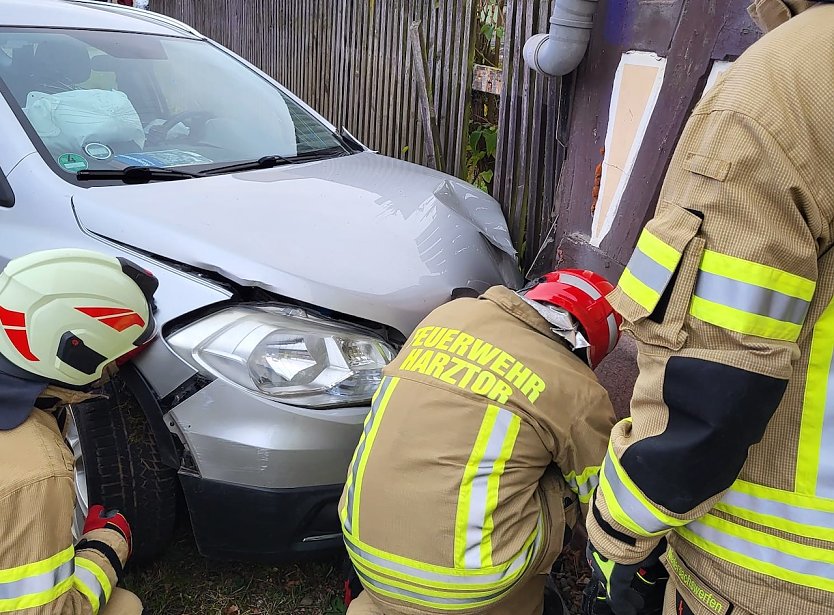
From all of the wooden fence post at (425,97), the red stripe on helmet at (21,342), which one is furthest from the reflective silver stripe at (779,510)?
the wooden fence post at (425,97)

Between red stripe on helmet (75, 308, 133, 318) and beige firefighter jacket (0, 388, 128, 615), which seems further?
red stripe on helmet (75, 308, 133, 318)

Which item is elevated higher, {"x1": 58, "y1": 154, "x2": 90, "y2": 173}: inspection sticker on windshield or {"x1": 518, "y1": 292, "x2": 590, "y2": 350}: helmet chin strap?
{"x1": 58, "y1": 154, "x2": 90, "y2": 173}: inspection sticker on windshield

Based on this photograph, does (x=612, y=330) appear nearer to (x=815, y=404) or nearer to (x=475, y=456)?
(x=475, y=456)

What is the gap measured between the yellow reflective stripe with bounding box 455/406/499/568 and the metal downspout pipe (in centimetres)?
206

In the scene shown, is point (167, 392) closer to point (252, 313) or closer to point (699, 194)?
point (252, 313)

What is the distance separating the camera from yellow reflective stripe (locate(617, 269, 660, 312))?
1112mm

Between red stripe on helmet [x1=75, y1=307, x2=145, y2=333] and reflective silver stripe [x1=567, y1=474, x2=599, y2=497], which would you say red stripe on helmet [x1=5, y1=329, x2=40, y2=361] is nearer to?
red stripe on helmet [x1=75, y1=307, x2=145, y2=333]

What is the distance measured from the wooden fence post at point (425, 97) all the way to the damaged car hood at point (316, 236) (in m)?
2.19

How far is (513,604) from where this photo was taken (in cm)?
200

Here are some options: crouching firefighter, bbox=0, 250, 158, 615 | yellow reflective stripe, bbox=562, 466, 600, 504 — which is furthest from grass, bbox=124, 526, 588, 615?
yellow reflective stripe, bbox=562, 466, 600, 504

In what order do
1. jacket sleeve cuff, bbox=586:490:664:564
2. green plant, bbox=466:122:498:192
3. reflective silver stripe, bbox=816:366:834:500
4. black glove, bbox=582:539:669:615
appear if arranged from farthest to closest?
green plant, bbox=466:122:498:192 → black glove, bbox=582:539:669:615 → jacket sleeve cuff, bbox=586:490:664:564 → reflective silver stripe, bbox=816:366:834:500

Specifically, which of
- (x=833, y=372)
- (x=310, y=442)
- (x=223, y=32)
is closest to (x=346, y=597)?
(x=310, y=442)

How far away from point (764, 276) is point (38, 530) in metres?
1.57

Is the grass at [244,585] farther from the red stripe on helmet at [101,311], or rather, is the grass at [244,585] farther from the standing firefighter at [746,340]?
the standing firefighter at [746,340]
